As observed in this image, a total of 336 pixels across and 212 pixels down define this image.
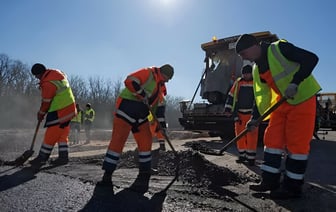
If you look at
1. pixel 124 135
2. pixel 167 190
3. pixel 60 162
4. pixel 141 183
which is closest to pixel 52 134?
pixel 60 162

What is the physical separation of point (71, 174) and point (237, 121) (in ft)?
10.7

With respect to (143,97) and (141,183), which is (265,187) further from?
(143,97)

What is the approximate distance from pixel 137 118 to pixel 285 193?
6.23 feet

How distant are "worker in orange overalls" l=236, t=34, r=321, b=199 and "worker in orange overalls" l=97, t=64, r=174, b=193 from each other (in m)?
1.23

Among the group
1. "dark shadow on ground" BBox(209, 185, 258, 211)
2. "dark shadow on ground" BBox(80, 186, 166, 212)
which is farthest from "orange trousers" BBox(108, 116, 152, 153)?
"dark shadow on ground" BBox(209, 185, 258, 211)

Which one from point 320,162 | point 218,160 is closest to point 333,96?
point 320,162

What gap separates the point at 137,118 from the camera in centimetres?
396

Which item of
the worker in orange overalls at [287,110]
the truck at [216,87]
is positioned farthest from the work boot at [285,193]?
the truck at [216,87]

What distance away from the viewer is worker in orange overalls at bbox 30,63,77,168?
500 centimetres

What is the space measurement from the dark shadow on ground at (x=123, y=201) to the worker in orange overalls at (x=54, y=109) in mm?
2095

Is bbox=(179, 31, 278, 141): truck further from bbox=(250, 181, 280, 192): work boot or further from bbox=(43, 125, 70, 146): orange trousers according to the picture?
bbox=(250, 181, 280, 192): work boot

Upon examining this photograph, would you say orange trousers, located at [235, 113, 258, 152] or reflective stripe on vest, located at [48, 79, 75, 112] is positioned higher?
reflective stripe on vest, located at [48, 79, 75, 112]

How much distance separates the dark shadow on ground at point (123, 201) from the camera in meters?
2.65

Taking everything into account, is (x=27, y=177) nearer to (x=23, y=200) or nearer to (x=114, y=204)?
(x=23, y=200)
